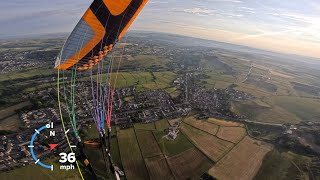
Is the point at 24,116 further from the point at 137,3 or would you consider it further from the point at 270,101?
the point at 270,101

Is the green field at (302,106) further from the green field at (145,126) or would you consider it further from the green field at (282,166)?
the green field at (145,126)

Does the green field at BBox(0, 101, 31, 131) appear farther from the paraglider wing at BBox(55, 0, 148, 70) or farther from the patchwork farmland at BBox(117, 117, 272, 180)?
the paraglider wing at BBox(55, 0, 148, 70)

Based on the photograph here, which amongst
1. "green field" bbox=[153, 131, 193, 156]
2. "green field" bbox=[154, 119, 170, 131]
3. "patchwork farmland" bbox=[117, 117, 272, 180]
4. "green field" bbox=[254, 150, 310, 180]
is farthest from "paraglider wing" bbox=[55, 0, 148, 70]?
"green field" bbox=[154, 119, 170, 131]

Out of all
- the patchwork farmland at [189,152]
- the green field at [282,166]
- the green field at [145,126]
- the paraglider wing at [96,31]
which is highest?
the paraglider wing at [96,31]

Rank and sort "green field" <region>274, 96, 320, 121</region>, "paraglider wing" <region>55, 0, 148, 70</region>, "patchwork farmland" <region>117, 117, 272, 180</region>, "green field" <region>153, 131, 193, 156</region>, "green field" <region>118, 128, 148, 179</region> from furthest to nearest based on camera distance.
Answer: "green field" <region>274, 96, 320, 121</region> < "green field" <region>153, 131, 193, 156</region> < "patchwork farmland" <region>117, 117, 272, 180</region> < "green field" <region>118, 128, 148, 179</region> < "paraglider wing" <region>55, 0, 148, 70</region>

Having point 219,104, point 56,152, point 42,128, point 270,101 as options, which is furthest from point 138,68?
point 56,152

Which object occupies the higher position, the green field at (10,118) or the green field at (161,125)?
the green field at (161,125)

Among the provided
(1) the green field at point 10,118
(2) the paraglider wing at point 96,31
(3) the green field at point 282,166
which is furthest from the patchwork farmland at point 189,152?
(1) the green field at point 10,118

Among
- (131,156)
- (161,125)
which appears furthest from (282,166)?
(131,156)
